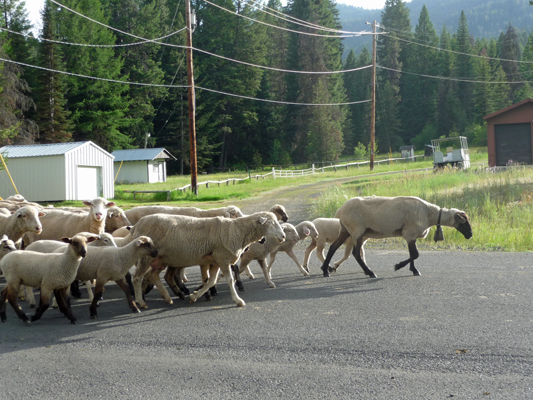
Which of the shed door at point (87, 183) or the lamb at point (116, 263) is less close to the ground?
the shed door at point (87, 183)

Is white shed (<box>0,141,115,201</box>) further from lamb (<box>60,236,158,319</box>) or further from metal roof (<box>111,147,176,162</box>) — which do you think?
lamb (<box>60,236,158,319</box>)

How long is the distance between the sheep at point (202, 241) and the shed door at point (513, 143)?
30748 mm

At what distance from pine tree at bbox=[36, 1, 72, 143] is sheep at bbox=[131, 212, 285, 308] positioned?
4747 cm

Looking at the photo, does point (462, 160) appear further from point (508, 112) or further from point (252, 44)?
point (252, 44)

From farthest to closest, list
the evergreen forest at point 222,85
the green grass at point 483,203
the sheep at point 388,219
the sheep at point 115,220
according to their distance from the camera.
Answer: the evergreen forest at point 222,85 < the green grass at point 483,203 < the sheep at point 115,220 < the sheep at point 388,219

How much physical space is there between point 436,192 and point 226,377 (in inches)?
625

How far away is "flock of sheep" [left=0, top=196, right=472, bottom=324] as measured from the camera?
741cm

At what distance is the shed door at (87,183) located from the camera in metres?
32.8

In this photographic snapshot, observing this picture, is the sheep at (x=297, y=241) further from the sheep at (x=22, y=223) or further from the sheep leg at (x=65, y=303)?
the sheep at (x=22, y=223)

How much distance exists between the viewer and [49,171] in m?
31.5

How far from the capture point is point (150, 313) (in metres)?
7.78

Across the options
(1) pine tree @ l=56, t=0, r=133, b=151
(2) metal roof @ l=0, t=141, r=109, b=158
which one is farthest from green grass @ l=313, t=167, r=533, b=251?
(1) pine tree @ l=56, t=0, r=133, b=151

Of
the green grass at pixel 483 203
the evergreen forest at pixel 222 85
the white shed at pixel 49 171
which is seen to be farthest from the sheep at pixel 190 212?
the evergreen forest at pixel 222 85

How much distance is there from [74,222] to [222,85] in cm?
6125
